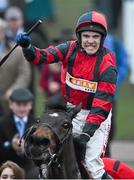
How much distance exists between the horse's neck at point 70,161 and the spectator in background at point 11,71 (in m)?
5.70

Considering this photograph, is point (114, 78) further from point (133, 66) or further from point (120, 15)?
point (120, 15)

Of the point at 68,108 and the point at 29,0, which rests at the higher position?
the point at 29,0

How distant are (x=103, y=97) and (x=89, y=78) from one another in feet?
0.80

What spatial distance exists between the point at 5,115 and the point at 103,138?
4.14 metres

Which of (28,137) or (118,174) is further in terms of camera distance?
(118,174)

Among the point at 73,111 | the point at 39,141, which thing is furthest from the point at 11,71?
the point at 39,141

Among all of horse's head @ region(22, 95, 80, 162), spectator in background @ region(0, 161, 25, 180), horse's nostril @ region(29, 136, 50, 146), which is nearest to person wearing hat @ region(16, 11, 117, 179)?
horse's head @ region(22, 95, 80, 162)

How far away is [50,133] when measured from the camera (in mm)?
9000

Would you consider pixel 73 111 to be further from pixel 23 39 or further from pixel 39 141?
pixel 23 39

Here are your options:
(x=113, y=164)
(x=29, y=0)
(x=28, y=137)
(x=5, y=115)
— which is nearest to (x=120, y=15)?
(x=29, y=0)

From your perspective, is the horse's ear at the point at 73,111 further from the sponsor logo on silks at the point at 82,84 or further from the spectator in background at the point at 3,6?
the spectator in background at the point at 3,6

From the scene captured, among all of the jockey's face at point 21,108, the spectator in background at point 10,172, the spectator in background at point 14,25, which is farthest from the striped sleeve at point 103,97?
the spectator in background at point 14,25

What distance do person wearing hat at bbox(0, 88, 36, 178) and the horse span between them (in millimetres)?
3680

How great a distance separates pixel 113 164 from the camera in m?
10.4
